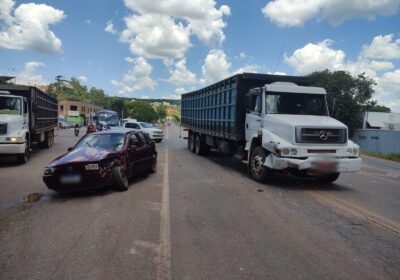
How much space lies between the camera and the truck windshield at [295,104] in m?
11.2

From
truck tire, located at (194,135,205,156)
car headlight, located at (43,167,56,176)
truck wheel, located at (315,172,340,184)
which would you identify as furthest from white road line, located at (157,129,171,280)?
truck tire, located at (194,135,205,156)

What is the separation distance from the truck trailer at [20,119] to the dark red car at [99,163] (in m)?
5.21

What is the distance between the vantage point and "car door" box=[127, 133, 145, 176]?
396 inches

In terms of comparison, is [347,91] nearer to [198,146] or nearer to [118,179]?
[198,146]

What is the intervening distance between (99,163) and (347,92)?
5751cm

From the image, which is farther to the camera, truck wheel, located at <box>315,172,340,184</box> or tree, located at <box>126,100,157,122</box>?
tree, located at <box>126,100,157,122</box>

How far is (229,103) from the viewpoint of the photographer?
13.6 m

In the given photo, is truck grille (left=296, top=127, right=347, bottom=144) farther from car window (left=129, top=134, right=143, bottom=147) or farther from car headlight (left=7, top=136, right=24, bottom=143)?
car headlight (left=7, top=136, right=24, bottom=143)

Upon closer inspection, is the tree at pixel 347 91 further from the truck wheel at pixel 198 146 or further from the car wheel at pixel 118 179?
the car wheel at pixel 118 179

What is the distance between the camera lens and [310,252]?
16.8ft

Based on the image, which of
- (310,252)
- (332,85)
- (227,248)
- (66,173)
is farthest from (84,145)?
(332,85)

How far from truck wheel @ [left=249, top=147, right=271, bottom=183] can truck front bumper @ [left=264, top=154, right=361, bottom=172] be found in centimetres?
51

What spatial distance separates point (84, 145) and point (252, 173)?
15.4ft

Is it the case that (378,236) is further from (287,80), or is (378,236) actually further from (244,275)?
(287,80)
